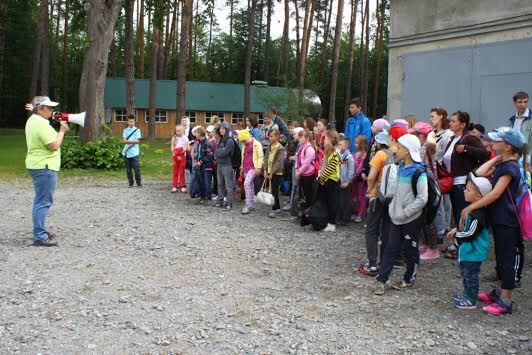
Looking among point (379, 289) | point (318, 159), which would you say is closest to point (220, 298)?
point (379, 289)

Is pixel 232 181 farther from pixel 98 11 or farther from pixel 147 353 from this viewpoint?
pixel 98 11

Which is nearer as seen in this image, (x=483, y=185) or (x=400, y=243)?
(x=483, y=185)

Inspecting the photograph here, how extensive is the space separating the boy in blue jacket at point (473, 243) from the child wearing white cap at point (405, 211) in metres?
0.49

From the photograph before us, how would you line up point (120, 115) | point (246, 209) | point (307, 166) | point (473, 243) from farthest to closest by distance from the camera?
1. point (120, 115)
2. point (246, 209)
3. point (307, 166)
4. point (473, 243)

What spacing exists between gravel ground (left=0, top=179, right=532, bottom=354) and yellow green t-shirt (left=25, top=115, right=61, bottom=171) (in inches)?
46.5

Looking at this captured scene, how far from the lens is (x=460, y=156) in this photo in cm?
703

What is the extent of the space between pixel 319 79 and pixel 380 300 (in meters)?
43.0

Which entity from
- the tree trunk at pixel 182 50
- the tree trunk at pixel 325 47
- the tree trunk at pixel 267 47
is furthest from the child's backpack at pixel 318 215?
the tree trunk at pixel 267 47

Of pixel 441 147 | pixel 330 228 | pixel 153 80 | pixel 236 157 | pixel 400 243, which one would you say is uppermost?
pixel 153 80

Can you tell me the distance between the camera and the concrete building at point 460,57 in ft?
28.5

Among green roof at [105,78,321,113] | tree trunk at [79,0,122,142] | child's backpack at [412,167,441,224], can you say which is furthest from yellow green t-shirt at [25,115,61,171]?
green roof at [105,78,321,113]

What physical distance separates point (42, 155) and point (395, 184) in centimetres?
466

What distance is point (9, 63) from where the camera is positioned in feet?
171

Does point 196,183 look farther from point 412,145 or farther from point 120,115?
point 120,115
